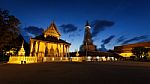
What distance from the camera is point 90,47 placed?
76688 millimetres

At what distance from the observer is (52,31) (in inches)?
1609

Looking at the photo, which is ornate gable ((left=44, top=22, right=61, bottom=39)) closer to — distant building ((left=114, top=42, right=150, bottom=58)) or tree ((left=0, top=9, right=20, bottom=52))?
tree ((left=0, top=9, right=20, bottom=52))

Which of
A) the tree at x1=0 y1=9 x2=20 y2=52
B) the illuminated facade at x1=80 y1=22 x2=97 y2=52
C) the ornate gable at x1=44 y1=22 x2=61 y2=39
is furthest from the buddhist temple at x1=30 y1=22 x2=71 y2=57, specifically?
the illuminated facade at x1=80 y1=22 x2=97 y2=52

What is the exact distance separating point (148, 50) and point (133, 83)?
5807 cm

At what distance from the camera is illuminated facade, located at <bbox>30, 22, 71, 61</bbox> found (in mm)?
35787

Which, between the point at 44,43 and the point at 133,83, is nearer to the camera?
the point at 133,83

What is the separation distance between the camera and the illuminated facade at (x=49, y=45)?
35787 mm

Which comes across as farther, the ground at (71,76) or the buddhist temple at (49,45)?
the buddhist temple at (49,45)

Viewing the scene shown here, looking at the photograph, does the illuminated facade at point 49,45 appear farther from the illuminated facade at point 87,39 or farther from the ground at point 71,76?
the illuminated facade at point 87,39

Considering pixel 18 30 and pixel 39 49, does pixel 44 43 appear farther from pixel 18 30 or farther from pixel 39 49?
pixel 18 30

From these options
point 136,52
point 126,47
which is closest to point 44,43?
point 136,52

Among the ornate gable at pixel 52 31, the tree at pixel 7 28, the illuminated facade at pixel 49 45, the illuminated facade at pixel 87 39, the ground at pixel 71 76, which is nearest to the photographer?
the ground at pixel 71 76

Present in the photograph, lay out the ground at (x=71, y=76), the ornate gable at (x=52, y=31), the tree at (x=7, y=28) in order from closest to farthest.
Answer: the ground at (x=71, y=76), the tree at (x=7, y=28), the ornate gable at (x=52, y=31)

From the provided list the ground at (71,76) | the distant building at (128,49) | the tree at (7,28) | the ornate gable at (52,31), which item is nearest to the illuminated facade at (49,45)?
the ornate gable at (52,31)
